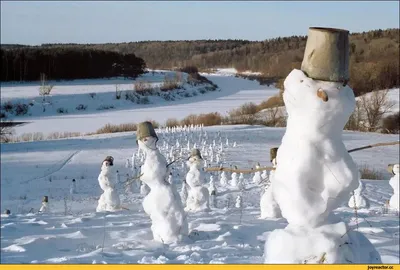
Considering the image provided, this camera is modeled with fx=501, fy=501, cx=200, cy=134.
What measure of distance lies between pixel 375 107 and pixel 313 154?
27072 mm

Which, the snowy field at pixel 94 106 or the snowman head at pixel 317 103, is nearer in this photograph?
the snowman head at pixel 317 103

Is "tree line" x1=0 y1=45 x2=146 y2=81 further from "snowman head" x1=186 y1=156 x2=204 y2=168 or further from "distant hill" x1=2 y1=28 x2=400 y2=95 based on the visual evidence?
"snowman head" x1=186 y1=156 x2=204 y2=168

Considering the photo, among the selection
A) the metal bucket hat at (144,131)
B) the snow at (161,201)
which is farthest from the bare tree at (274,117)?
the metal bucket hat at (144,131)

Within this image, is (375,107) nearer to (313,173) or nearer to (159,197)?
(159,197)

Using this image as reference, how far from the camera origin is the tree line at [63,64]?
52.2m

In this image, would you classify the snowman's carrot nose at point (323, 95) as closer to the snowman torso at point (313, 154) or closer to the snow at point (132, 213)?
the snowman torso at point (313, 154)

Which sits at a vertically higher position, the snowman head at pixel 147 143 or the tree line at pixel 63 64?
the tree line at pixel 63 64

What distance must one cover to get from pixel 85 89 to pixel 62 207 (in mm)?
38684

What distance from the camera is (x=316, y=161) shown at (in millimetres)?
2467

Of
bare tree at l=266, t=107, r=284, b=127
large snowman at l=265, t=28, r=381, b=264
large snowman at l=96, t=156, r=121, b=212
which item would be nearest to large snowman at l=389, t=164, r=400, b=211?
large snowman at l=96, t=156, r=121, b=212

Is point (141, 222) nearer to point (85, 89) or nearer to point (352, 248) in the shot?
point (352, 248)

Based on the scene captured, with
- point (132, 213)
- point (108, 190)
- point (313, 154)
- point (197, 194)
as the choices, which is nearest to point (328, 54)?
point (313, 154)

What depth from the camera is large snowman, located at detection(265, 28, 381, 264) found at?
2.39 m

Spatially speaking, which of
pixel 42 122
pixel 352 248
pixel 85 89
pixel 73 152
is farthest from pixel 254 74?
pixel 352 248
